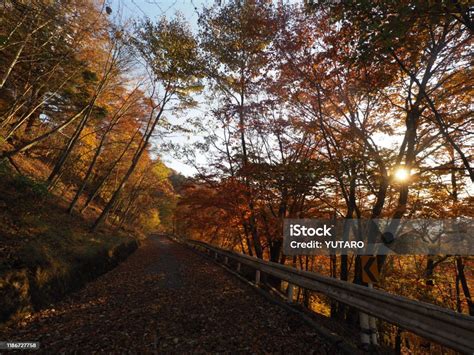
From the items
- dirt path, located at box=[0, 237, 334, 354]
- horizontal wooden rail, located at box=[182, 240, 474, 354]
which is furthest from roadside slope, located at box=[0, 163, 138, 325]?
horizontal wooden rail, located at box=[182, 240, 474, 354]

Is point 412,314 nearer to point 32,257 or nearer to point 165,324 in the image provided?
point 165,324

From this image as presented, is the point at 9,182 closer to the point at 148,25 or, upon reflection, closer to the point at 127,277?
the point at 127,277

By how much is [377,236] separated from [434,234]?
3.90m

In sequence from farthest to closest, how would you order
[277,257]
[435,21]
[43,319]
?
[277,257] < [43,319] < [435,21]

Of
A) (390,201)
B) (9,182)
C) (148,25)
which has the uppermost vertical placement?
(148,25)

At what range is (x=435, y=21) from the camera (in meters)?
3.89

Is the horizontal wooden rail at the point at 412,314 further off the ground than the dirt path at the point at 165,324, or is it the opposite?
the horizontal wooden rail at the point at 412,314

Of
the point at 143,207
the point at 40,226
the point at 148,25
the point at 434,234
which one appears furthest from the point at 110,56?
the point at 143,207

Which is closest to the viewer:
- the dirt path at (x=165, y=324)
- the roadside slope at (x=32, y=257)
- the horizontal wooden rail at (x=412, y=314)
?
the horizontal wooden rail at (x=412, y=314)

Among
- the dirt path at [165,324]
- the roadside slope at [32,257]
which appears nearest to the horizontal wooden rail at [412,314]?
the dirt path at [165,324]

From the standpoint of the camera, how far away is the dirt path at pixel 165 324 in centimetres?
363

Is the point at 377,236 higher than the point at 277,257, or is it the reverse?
the point at 377,236

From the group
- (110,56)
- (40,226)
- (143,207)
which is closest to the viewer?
(40,226)

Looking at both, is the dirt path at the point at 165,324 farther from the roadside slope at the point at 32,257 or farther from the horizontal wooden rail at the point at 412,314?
the horizontal wooden rail at the point at 412,314
